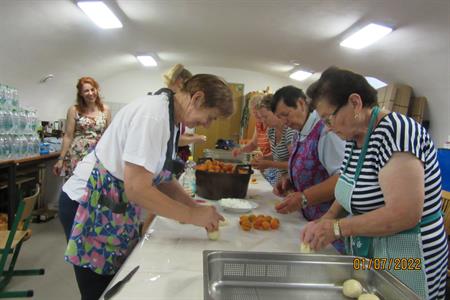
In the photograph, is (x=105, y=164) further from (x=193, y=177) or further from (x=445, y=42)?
(x=445, y=42)

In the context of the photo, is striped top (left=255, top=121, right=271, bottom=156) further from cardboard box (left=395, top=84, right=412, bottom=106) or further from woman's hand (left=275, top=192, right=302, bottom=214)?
cardboard box (left=395, top=84, right=412, bottom=106)

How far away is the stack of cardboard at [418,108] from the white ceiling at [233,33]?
39cm

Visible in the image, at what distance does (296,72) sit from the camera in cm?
616

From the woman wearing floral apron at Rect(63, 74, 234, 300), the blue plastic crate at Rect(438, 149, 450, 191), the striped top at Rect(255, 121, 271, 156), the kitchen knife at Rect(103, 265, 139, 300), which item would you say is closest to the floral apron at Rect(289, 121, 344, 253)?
the woman wearing floral apron at Rect(63, 74, 234, 300)

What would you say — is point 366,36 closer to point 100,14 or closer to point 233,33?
point 233,33

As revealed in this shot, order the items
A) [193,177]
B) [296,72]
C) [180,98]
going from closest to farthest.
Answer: [180,98]
[193,177]
[296,72]

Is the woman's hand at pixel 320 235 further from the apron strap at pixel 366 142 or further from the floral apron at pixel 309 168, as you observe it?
the floral apron at pixel 309 168

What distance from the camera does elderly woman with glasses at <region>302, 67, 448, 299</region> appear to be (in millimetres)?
859

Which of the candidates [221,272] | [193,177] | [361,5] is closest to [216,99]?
[221,272]

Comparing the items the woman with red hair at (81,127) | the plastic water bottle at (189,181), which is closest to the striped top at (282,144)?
the plastic water bottle at (189,181)

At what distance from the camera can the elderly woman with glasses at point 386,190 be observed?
859 millimetres

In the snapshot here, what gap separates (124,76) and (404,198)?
673 centimetres

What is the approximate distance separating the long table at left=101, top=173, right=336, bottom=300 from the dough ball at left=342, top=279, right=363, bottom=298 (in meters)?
0.28

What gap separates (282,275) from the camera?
0.88 meters
